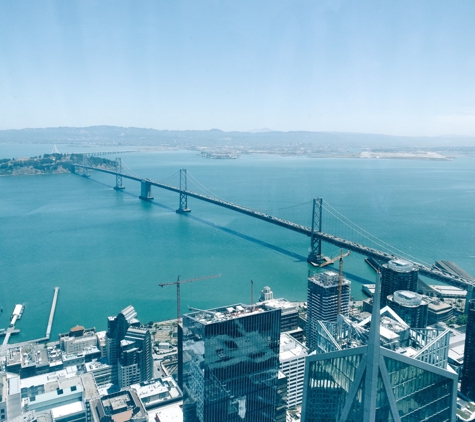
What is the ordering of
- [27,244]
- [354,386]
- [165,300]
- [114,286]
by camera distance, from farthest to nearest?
1. [27,244]
2. [114,286]
3. [165,300]
4. [354,386]

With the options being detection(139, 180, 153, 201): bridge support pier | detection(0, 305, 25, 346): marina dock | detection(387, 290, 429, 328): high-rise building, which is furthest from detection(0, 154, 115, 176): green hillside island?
detection(387, 290, 429, 328): high-rise building

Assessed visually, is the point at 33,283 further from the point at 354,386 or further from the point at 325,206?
the point at 325,206

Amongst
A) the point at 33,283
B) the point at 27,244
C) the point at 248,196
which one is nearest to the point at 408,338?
the point at 33,283

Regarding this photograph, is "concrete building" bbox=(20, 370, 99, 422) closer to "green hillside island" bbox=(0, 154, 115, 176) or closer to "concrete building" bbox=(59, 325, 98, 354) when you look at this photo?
"concrete building" bbox=(59, 325, 98, 354)

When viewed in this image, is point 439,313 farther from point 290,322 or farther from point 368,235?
point 368,235

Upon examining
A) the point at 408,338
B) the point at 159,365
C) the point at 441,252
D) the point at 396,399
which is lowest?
the point at 159,365

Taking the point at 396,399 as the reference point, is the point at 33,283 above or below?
below

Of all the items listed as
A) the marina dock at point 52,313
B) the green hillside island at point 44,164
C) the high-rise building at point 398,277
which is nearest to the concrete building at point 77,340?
the marina dock at point 52,313
